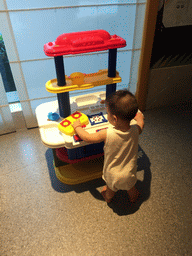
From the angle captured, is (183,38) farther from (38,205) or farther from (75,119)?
(38,205)

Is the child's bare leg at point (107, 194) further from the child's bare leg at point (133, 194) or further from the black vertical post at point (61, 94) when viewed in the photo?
the black vertical post at point (61, 94)

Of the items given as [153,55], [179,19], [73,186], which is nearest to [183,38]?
[179,19]

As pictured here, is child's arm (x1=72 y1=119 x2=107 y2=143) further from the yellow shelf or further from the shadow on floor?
the shadow on floor

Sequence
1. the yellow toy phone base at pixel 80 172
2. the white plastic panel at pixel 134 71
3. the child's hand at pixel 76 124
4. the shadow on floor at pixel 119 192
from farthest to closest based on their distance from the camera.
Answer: the white plastic panel at pixel 134 71 → the yellow toy phone base at pixel 80 172 → the shadow on floor at pixel 119 192 → the child's hand at pixel 76 124

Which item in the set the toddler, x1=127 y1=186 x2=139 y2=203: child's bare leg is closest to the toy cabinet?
the toddler

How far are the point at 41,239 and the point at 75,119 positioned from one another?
0.64 m

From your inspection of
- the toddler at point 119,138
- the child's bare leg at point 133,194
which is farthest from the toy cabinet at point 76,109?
the child's bare leg at point 133,194

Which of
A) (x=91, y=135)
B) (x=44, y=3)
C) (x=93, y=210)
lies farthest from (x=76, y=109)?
(x=44, y=3)

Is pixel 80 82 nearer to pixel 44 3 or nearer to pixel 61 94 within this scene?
pixel 61 94

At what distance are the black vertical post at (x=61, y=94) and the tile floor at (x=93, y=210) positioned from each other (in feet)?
1.46

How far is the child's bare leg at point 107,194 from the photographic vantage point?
1146 mm

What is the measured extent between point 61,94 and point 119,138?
0.44 m

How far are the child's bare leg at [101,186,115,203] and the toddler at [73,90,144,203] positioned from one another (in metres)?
0.10

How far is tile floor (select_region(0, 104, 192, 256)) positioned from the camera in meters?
1.01
